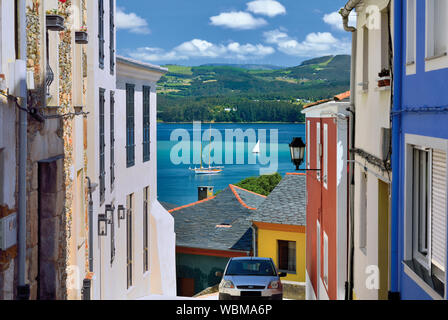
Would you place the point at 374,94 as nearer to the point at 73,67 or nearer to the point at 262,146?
the point at 73,67

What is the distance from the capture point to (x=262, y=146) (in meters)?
172

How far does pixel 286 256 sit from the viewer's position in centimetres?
2438

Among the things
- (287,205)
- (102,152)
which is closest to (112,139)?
(102,152)

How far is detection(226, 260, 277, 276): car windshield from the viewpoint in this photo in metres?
15.7

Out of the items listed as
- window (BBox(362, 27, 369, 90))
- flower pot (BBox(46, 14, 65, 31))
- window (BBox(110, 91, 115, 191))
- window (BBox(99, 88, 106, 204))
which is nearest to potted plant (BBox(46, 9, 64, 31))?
flower pot (BBox(46, 14, 65, 31))

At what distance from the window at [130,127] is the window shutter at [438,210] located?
11.0 meters

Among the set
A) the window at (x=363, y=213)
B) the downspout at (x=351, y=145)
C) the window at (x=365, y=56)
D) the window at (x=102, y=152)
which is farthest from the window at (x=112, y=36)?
the window at (x=363, y=213)

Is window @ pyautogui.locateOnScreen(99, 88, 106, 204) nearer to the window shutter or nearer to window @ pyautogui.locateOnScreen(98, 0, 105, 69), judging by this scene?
window @ pyautogui.locateOnScreen(98, 0, 105, 69)

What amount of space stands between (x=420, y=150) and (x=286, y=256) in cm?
1737

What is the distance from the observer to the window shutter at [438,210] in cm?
648

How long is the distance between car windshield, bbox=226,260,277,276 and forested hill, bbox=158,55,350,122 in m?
78.7

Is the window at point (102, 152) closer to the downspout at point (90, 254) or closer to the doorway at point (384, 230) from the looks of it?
the downspout at point (90, 254)

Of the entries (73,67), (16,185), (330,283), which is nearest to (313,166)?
(330,283)

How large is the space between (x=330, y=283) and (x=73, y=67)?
789cm
